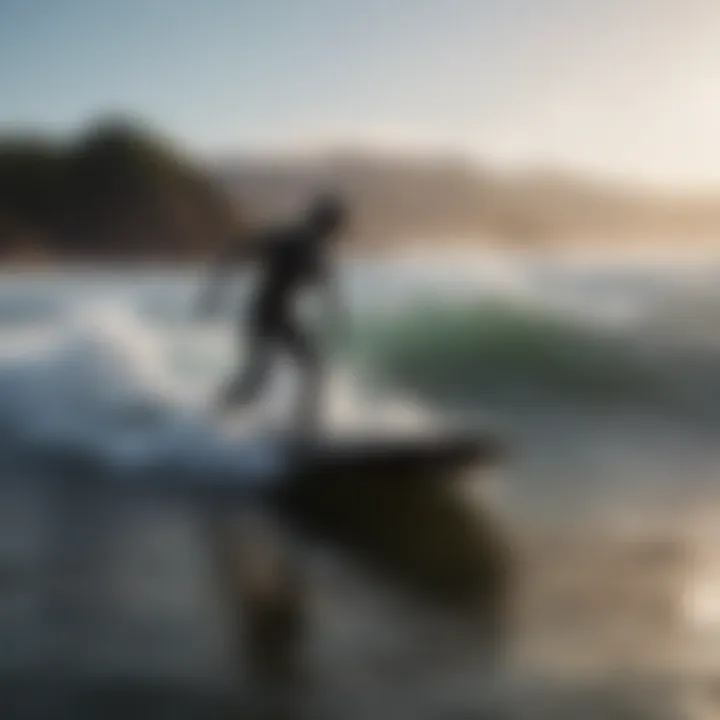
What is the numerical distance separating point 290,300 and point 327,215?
12cm

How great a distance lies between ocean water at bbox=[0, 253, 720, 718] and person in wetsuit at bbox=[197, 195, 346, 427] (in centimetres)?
2

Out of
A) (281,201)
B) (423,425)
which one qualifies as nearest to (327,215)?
(281,201)

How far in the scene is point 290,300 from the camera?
4.32 ft

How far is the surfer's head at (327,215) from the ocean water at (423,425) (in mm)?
56

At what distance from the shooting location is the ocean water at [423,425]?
1181 mm

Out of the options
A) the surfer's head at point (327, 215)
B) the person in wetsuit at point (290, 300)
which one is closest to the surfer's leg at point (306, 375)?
the person in wetsuit at point (290, 300)

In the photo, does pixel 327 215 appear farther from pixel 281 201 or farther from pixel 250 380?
pixel 250 380

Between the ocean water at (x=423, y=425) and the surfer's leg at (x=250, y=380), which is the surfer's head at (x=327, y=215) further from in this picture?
the surfer's leg at (x=250, y=380)

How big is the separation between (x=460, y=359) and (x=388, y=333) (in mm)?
101

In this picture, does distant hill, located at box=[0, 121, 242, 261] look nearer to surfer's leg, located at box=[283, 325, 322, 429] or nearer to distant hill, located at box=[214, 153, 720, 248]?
distant hill, located at box=[214, 153, 720, 248]

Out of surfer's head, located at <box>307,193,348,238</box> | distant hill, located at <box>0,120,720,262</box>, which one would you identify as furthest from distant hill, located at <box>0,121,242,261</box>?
surfer's head, located at <box>307,193,348,238</box>

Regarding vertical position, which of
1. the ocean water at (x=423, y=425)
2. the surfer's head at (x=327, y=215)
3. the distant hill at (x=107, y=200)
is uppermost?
the distant hill at (x=107, y=200)

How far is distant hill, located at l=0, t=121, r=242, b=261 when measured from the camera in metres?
1.35

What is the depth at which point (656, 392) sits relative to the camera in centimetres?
131
